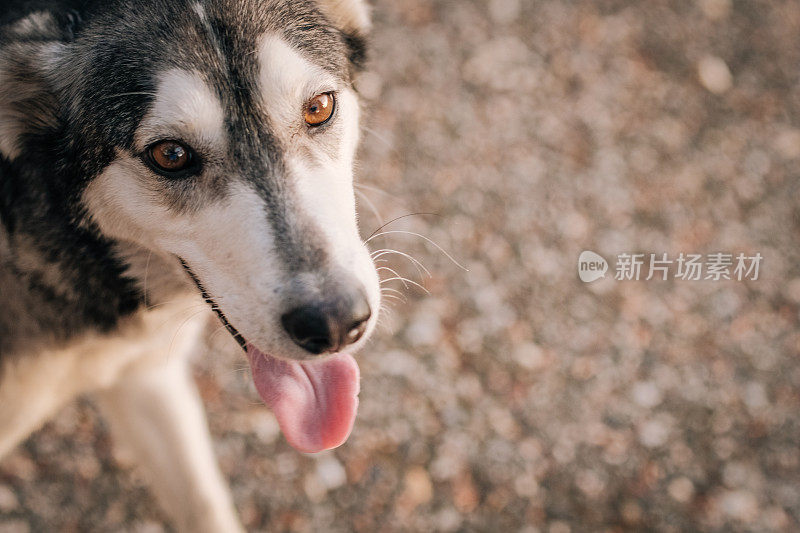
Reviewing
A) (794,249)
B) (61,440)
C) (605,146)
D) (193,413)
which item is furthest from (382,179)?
(794,249)

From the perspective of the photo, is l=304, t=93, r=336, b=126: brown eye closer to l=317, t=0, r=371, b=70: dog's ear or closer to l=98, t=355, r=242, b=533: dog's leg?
l=317, t=0, r=371, b=70: dog's ear

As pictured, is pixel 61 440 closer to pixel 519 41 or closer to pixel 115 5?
pixel 115 5

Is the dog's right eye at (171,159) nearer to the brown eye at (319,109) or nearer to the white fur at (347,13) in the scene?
the brown eye at (319,109)

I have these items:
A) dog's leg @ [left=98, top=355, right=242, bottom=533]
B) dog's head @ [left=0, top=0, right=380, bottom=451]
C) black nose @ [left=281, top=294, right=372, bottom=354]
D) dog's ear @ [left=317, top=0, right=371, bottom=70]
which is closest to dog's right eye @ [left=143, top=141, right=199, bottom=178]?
dog's head @ [left=0, top=0, right=380, bottom=451]

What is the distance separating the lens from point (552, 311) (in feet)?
13.4

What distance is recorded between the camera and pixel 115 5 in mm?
2000

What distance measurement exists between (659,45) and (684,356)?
270 cm

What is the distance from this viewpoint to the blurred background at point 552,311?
3.40m

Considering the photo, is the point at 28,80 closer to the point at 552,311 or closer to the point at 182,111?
the point at 182,111

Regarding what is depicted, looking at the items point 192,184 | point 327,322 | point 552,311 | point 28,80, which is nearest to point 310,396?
point 327,322

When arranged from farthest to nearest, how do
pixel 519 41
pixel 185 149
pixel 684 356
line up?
pixel 519 41 → pixel 684 356 → pixel 185 149

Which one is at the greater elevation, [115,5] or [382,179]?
Result: [115,5]

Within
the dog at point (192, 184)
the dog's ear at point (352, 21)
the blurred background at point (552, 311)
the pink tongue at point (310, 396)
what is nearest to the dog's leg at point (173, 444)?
the blurred background at point (552, 311)

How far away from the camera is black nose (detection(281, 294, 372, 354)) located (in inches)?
71.2
